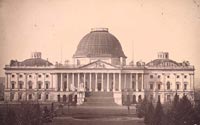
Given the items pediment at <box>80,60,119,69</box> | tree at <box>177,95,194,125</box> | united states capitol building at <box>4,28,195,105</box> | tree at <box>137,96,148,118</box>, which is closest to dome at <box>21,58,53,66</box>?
united states capitol building at <box>4,28,195,105</box>

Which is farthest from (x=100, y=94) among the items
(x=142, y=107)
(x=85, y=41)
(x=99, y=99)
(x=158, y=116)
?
(x=158, y=116)

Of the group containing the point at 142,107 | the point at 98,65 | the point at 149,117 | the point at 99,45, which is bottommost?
the point at 149,117

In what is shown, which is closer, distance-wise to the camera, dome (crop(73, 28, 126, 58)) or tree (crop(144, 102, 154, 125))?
tree (crop(144, 102, 154, 125))

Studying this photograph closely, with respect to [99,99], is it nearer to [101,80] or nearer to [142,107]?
[101,80]

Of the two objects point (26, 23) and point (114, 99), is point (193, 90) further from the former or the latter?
point (26, 23)

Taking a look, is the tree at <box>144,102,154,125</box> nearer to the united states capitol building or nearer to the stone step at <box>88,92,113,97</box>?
the united states capitol building

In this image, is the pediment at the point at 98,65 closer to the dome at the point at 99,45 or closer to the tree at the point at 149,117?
the dome at the point at 99,45

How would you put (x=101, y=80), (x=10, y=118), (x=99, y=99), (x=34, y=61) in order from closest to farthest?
(x=10, y=118) → (x=34, y=61) → (x=99, y=99) → (x=101, y=80)

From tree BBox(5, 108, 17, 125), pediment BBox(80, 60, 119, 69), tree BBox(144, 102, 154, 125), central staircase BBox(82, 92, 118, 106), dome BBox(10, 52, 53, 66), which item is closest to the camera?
tree BBox(5, 108, 17, 125)

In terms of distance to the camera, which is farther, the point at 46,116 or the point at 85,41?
the point at 85,41
